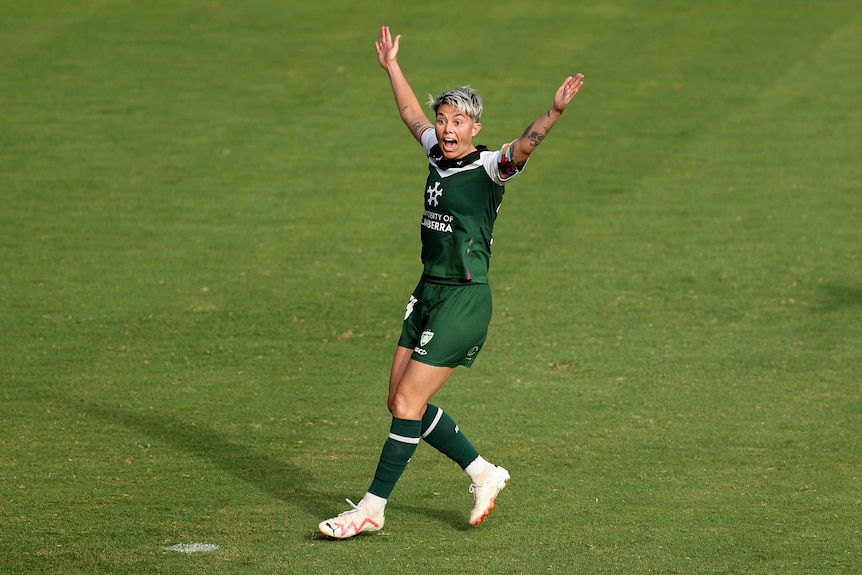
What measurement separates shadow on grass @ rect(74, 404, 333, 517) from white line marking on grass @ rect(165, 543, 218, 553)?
0.72 m

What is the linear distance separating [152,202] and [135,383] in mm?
4411

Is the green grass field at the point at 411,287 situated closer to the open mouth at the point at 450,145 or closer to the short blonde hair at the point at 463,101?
the open mouth at the point at 450,145

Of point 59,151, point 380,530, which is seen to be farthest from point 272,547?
point 59,151

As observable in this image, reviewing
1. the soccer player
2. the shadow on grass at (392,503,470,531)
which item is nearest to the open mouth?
the soccer player

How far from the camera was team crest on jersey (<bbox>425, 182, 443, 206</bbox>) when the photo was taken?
624cm

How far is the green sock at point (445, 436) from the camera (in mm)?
6496

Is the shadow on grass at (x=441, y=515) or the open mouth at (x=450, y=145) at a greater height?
the open mouth at (x=450, y=145)

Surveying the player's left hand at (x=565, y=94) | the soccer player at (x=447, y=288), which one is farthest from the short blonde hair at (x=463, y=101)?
the player's left hand at (x=565, y=94)

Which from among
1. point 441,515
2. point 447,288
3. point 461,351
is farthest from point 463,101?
point 441,515

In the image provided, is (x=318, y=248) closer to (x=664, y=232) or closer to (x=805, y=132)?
(x=664, y=232)

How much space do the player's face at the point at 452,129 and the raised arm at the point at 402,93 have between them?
1.63 feet

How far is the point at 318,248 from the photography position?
12.0m

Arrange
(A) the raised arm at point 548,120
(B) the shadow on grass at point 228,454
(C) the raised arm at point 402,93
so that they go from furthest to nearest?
(B) the shadow on grass at point 228,454 → (C) the raised arm at point 402,93 → (A) the raised arm at point 548,120

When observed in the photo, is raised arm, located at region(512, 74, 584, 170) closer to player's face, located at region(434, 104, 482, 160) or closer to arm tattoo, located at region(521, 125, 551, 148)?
arm tattoo, located at region(521, 125, 551, 148)
